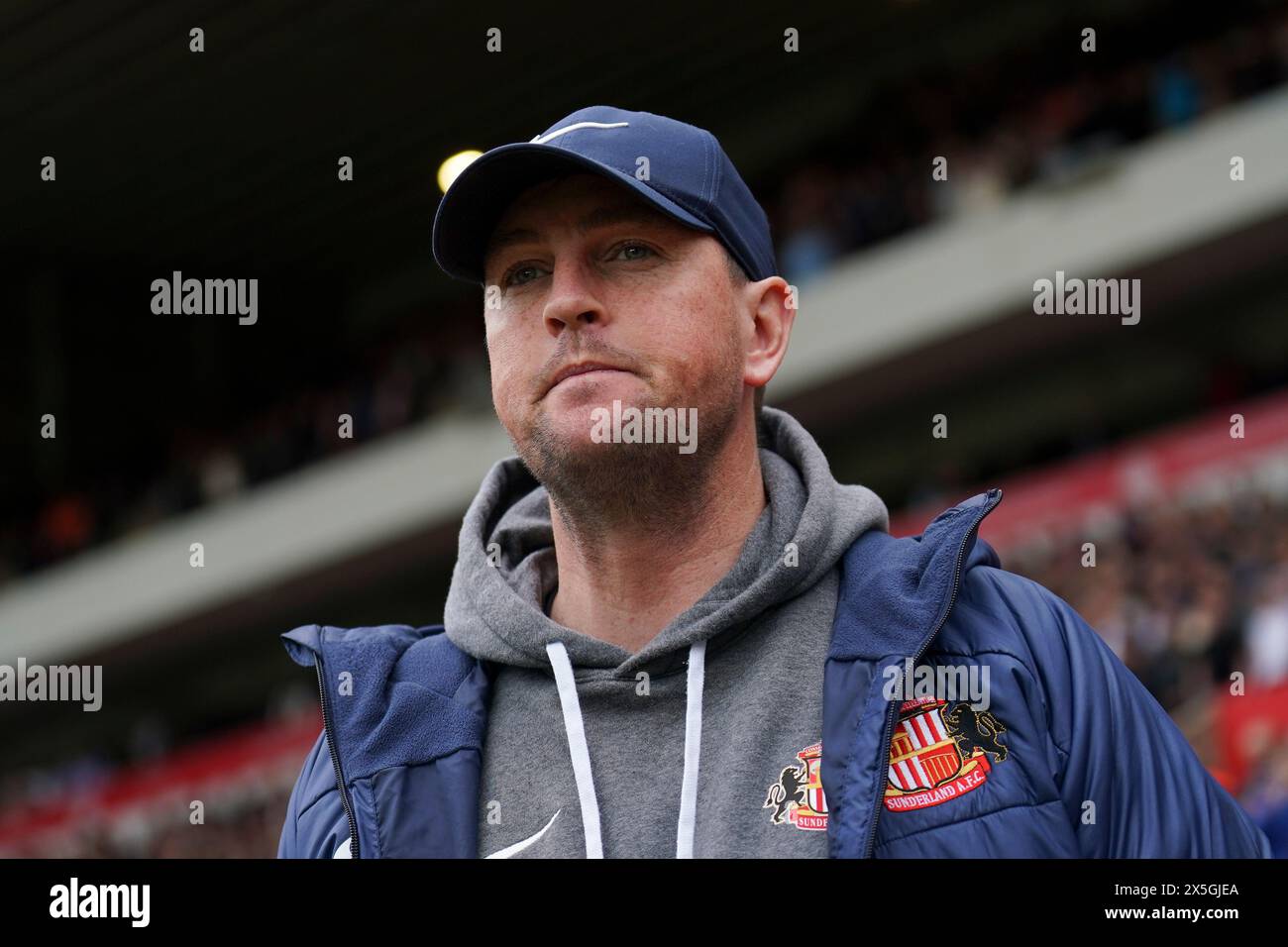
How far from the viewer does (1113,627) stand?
7.27 meters

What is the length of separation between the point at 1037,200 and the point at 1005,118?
3.53ft

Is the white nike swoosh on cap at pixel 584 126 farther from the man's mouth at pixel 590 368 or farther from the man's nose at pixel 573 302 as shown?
the man's mouth at pixel 590 368

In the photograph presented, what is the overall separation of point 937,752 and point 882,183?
11349mm

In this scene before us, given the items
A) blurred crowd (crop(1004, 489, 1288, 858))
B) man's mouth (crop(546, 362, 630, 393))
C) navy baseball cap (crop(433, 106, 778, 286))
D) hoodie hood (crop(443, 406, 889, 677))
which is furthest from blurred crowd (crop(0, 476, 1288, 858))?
man's mouth (crop(546, 362, 630, 393))

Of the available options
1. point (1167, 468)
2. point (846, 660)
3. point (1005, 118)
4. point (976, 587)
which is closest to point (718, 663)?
point (846, 660)

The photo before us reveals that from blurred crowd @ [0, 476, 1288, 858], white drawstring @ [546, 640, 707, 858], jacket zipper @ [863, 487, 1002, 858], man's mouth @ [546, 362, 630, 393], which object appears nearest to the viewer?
jacket zipper @ [863, 487, 1002, 858]

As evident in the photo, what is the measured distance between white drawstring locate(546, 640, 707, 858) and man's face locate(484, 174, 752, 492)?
0.22 metres

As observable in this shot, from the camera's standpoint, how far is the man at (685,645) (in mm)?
1709

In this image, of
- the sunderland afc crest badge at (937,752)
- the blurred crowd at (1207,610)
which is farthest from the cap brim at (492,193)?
the blurred crowd at (1207,610)

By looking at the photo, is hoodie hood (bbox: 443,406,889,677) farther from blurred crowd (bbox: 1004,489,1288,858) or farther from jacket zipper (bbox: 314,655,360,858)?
blurred crowd (bbox: 1004,489,1288,858)

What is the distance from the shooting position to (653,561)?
2.02 m

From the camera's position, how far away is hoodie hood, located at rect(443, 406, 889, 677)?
1926mm

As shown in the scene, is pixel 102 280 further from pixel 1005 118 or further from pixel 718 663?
pixel 718 663

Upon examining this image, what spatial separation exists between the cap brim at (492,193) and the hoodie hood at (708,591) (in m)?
0.34
